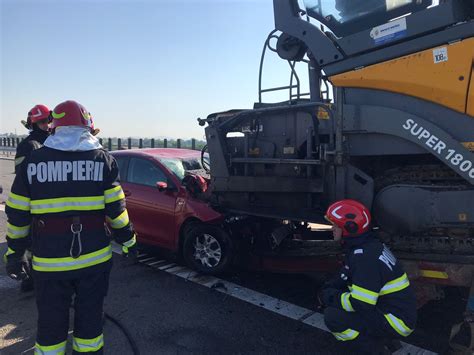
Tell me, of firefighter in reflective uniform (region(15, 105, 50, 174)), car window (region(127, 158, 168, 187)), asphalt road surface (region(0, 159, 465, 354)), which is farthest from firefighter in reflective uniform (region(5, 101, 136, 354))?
car window (region(127, 158, 168, 187))

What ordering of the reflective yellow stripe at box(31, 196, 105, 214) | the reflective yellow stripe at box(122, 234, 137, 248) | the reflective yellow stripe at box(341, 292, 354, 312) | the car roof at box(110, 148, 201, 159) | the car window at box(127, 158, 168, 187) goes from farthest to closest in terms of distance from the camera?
the car roof at box(110, 148, 201, 159)
the car window at box(127, 158, 168, 187)
the reflective yellow stripe at box(122, 234, 137, 248)
the reflective yellow stripe at box(341, 292, 354, 312)
the reflective yellow stripe at box(31, 196, 105, 214)

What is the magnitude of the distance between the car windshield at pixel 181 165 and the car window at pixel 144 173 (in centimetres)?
16

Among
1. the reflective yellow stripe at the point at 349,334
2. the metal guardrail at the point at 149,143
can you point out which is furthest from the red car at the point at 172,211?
the metal guardrail at the point at 149,143

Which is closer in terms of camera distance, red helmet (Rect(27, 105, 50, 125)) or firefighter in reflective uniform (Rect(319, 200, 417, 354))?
firefighter in reflective uniform (Rect(319, 200, 417, 354))

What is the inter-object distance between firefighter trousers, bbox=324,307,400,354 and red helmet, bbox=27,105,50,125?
3435 millimetres

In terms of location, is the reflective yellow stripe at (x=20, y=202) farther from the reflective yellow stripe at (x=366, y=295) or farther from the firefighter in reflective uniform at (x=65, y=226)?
the reflective yellow stripe at (x=366, y=295)

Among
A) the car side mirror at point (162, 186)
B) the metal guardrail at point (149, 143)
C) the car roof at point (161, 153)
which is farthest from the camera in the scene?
the metal guardrail at point (149, 143)

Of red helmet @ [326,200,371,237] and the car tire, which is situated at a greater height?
red helmet @ [326,200,371,237]

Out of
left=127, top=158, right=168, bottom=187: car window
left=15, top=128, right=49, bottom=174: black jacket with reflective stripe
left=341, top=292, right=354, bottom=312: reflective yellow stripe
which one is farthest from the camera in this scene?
left=127, top=158, right=168, bottom=187: car window

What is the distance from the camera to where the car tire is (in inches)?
193

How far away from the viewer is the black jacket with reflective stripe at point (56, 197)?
2.56 m

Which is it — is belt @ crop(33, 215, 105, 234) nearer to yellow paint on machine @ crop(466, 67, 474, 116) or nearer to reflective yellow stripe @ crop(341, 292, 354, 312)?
reflective yellow stripe @ crop(341, 292, 354, 312)

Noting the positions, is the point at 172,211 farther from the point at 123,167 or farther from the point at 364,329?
the point at 364,329

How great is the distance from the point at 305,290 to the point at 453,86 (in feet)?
8.79
